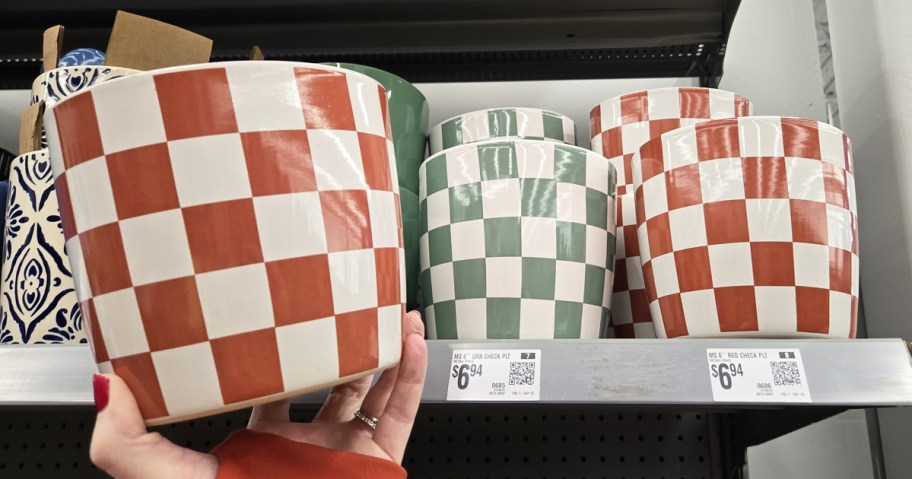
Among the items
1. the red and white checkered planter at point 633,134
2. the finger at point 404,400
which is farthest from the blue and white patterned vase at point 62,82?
the red and white checkered planter at point 633,134

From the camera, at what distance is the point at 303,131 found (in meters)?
0.40

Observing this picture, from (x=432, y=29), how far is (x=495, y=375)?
2.05 ft

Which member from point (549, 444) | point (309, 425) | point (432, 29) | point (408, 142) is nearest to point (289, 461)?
point (309, 425)

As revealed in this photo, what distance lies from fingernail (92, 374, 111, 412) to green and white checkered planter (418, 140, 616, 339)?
1.20 ft

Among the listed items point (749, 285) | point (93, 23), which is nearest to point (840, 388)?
point (749, 285)

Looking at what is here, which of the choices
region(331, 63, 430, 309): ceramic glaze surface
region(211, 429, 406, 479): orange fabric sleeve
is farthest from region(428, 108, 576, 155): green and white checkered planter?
region(211, 429, 406, 479): orange fabric sleeve

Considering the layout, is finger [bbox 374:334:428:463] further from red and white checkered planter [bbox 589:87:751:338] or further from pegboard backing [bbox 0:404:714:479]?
pegboard backing [bbox 0:404:714:479]

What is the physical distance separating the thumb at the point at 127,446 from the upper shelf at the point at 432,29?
752 mm

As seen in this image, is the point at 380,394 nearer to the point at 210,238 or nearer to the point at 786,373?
the point at 210,238

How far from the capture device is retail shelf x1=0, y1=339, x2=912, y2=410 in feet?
1.87

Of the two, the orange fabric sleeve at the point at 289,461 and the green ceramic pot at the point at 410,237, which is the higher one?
the green ceramic pot at the point at 410,237

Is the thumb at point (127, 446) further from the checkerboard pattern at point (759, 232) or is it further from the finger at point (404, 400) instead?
the checkerboard pattern at point (759, 232)

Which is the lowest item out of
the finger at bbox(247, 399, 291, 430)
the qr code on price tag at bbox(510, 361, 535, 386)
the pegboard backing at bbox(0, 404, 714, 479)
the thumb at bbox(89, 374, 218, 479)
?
the pegboard backing at bbox(0, 404, 714, 479)

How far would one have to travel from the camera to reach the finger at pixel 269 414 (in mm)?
529
